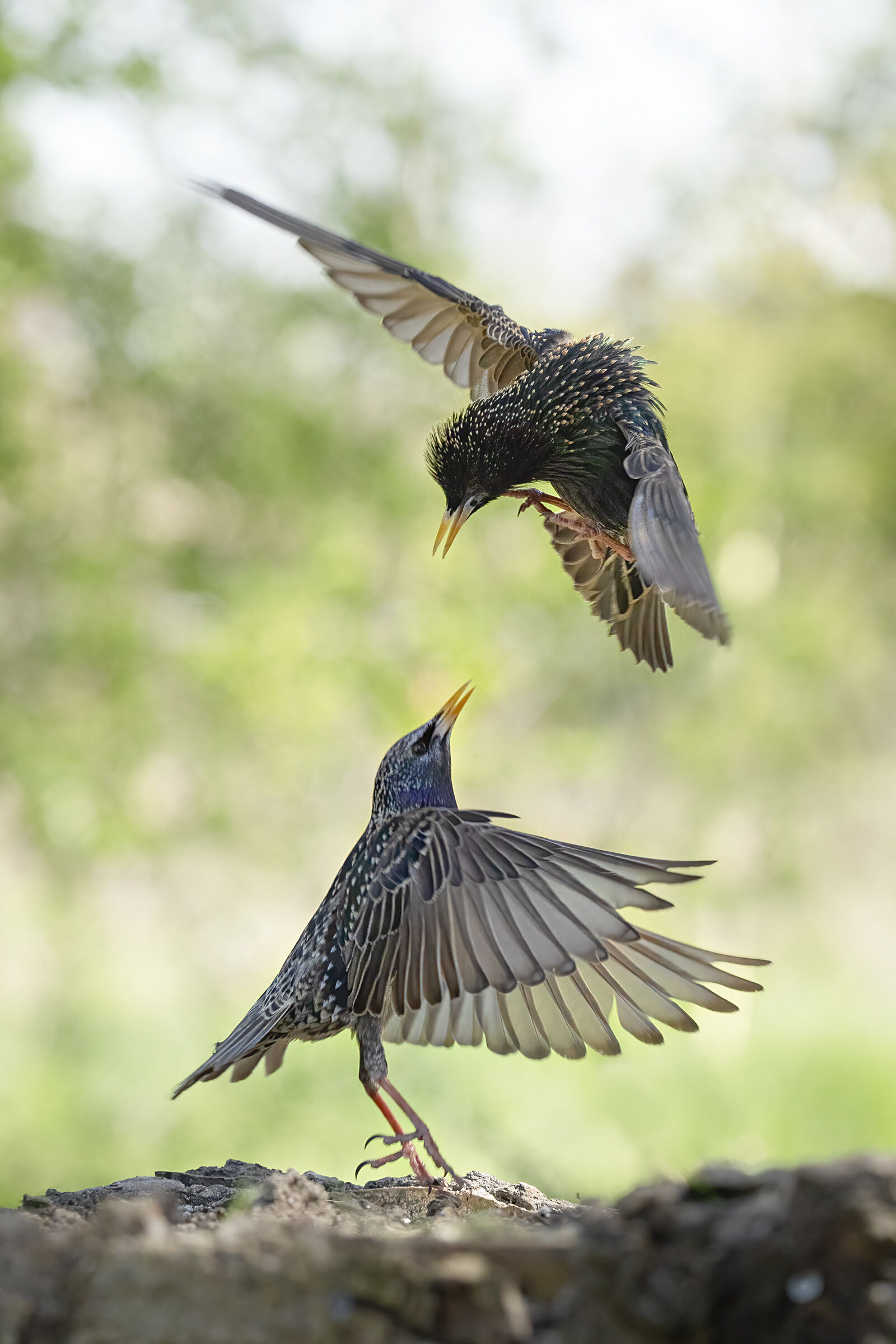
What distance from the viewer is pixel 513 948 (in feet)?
8.22

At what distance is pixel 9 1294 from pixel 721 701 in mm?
10934

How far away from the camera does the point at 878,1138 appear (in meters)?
9.55

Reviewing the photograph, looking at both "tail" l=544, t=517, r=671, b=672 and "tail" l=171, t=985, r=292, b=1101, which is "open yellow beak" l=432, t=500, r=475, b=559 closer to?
"tail" l=544, t=517, r=671, b=672

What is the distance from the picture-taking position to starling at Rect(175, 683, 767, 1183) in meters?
2.48

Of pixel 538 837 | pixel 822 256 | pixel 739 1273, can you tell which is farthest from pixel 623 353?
pixel 822 256

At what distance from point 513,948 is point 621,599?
1.50 m

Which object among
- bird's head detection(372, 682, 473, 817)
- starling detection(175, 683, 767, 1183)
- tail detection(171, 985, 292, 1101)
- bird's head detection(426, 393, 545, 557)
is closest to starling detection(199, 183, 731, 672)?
bird's head detection(426, 393, 545, 557)

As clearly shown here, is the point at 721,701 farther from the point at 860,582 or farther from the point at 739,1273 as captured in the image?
the point at 739,1273

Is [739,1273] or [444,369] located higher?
[444,369]

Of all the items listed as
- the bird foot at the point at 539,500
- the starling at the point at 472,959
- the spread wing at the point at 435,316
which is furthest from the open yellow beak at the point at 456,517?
the starling at the point at 472,959

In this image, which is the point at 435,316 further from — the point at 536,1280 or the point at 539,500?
the point at 536,1280

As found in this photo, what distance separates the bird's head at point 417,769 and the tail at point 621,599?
0.61m

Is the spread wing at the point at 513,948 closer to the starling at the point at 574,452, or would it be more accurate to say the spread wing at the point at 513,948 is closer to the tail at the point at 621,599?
the starling at the point at 574,452

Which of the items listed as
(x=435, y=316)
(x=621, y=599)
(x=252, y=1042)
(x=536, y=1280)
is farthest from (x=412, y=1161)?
(x=435, y=316)
